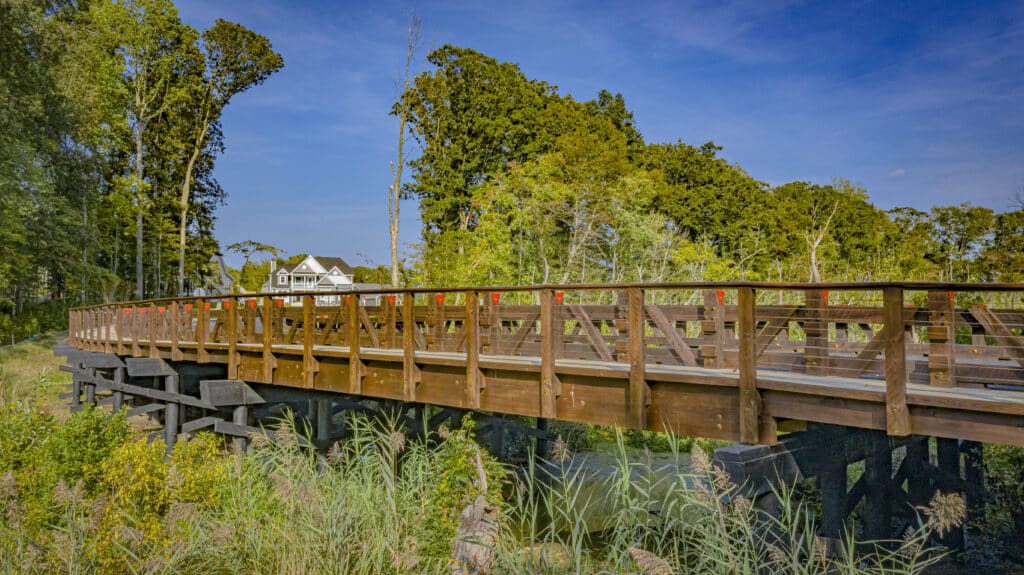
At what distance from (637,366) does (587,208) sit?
2521 cm

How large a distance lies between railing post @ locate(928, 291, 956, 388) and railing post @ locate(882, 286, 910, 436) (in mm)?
591

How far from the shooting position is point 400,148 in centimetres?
2700

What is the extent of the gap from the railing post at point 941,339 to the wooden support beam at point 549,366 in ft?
11.2

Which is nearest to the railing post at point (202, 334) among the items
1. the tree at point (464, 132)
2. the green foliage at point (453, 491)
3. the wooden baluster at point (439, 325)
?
the wooden baluster at point (439, 325)

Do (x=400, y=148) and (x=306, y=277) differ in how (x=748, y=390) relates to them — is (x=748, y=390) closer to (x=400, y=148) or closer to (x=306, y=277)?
(x=400, y=148)

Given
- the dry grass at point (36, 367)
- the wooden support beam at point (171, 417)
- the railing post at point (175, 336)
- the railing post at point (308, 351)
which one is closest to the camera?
the railing post at point (308, 351)

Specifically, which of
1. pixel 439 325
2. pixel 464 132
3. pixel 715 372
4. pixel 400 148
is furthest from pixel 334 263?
pixel 715 372

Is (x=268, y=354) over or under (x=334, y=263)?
under

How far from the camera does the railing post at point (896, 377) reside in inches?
208

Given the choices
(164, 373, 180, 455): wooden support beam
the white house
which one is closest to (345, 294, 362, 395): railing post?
(164, 373, 180, 455): wooden support beam

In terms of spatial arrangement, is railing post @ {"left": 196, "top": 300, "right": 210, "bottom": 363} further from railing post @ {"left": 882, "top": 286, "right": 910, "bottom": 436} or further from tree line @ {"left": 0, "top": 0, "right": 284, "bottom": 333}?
tree line @ {"left": 0, "top": 0, "right": 284, "bottom": 333}

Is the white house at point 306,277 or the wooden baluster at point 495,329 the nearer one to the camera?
the wooden baluster at point 495,329

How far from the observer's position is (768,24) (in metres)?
24.3

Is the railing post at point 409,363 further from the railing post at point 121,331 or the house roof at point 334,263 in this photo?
the house roof at point 334,263
